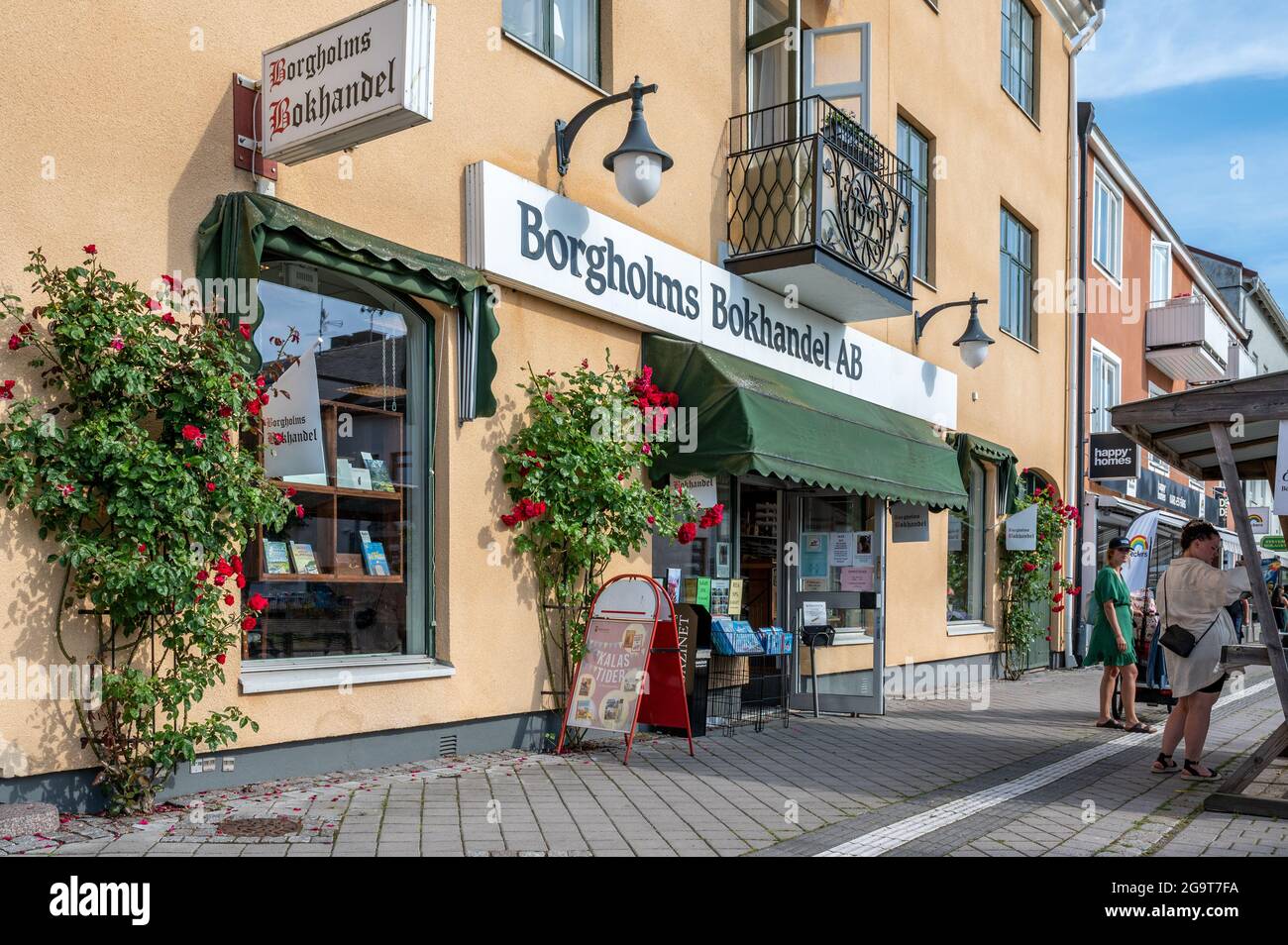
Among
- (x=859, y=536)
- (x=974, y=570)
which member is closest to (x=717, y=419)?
(x=859, y=536)

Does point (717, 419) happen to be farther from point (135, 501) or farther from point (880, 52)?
point (880, 52)

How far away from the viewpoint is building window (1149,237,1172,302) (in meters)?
26.0

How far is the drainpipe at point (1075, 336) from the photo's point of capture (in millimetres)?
19969

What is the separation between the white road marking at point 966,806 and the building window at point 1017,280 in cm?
897

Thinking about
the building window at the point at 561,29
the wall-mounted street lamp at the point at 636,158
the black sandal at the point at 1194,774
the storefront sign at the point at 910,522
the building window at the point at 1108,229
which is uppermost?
the building window at the point at 1108,229

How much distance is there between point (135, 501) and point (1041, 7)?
17772 mm

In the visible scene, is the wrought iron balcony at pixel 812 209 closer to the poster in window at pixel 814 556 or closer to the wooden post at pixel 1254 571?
the poster in window at pixel 814 556

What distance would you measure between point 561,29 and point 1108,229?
16.2 m

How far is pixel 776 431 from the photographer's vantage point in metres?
9.57

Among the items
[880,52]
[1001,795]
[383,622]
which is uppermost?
[880,52]

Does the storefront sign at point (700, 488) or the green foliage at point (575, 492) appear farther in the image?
the storefront sign at point (700, 488)

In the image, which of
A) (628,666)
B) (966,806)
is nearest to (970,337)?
(628,666)

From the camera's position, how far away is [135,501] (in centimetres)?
570

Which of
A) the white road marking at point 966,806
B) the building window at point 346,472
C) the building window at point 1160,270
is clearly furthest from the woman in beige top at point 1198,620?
the building window at point 1160,270
